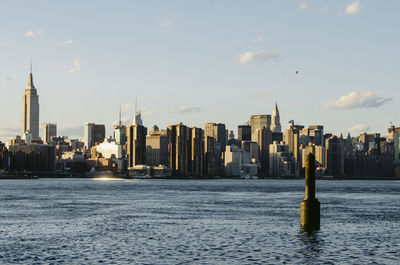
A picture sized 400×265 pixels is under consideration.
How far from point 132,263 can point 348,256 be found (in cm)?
1695

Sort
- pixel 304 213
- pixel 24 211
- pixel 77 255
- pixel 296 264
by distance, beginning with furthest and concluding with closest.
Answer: pixel 24 211, pixel 304 213, pixel 77 255, pixel 296 264

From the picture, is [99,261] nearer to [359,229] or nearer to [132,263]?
[132,263]

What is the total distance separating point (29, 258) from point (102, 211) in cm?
4634

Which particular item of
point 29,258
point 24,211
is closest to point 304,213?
point 29,258

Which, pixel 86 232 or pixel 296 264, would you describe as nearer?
pixel 296 264

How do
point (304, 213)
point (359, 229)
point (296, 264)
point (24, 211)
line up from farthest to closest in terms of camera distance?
point (24, 211)
point (359, 229)
point (304, 213)
point (296, 264)

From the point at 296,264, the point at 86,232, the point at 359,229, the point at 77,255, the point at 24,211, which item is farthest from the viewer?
the point at 24,211

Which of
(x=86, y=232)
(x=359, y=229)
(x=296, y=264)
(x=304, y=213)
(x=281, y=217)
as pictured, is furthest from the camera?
(x=281, y=217)

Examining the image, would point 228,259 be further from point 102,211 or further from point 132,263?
point 102,211

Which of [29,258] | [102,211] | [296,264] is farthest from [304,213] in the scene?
[102,211]

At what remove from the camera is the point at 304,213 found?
57188 mm

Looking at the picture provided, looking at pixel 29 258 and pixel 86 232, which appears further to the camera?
pixel 86 232

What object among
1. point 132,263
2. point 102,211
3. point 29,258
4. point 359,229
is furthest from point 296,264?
point 102,211

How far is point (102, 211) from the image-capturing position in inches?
3568
